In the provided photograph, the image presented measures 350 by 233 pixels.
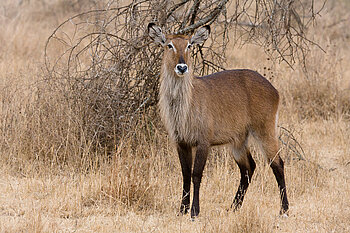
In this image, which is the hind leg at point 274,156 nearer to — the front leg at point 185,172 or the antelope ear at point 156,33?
the front leg at point 185,172

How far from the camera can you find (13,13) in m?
14.0

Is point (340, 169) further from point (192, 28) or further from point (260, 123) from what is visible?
point (192, 28)

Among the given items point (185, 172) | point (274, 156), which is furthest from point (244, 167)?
point (185, 172)

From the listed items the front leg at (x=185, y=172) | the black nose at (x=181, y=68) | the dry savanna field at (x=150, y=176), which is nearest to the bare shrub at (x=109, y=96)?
the dry savanna field at (x=150, y=176)

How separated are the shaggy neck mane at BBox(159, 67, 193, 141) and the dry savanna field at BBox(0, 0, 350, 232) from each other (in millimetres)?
590

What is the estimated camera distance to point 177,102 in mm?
5508

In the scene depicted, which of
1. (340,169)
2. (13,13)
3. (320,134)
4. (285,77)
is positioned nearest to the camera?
(340,169)

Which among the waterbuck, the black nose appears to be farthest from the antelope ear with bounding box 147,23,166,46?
the black nose

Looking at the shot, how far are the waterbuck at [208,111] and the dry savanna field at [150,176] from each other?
0.98ft

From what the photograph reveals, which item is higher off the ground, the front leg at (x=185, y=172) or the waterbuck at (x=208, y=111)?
the waterbuck at (x=208, y=111)

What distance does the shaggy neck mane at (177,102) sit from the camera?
17.9 ft

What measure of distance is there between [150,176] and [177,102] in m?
0.95

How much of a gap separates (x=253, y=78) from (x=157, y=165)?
1521mm

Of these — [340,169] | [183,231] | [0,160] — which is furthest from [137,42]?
[340,169]
